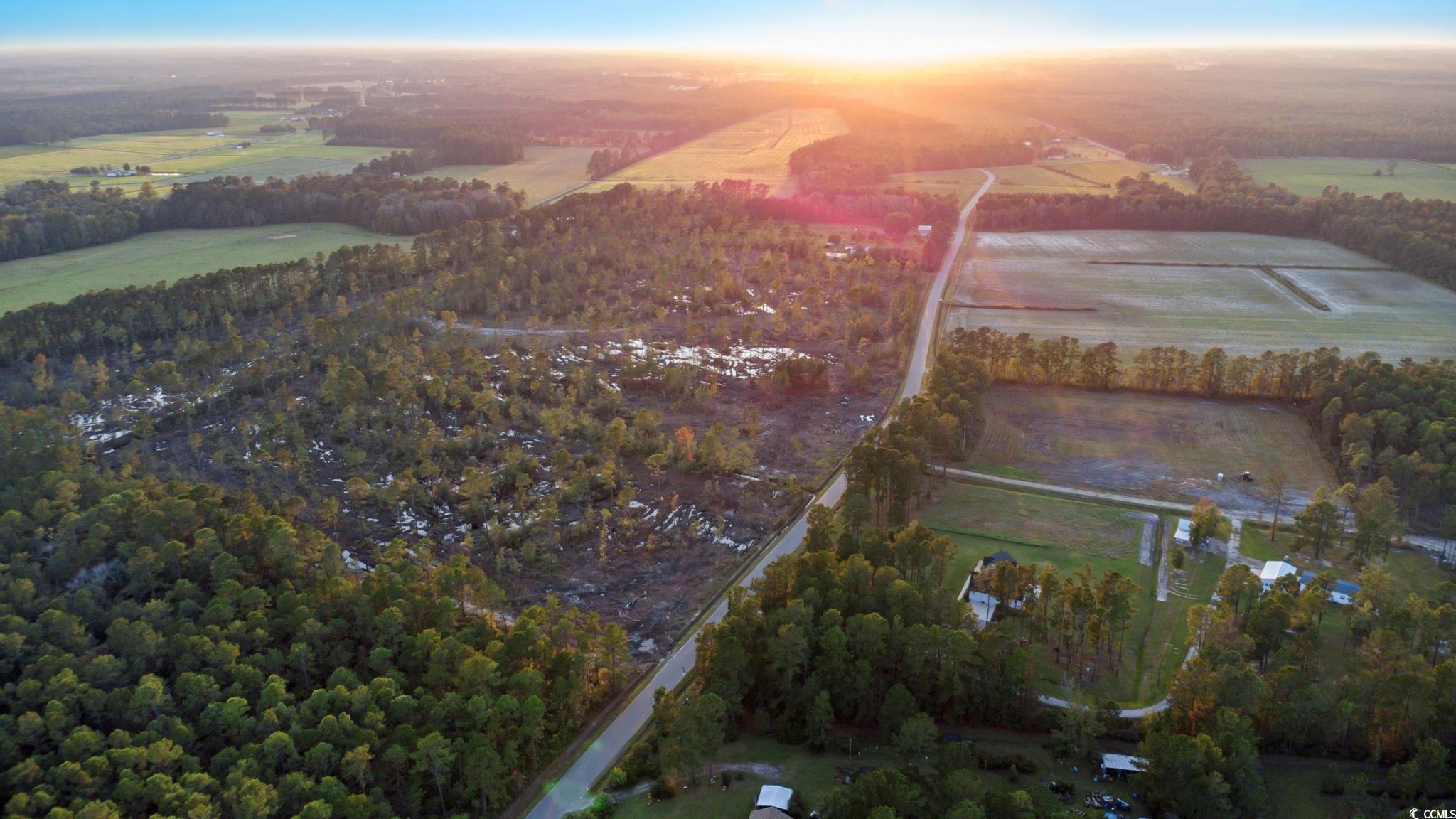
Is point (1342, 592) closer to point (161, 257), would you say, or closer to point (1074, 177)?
point (161, 257)

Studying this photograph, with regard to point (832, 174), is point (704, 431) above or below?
below

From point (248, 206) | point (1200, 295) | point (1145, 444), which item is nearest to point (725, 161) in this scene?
point (248, 206)

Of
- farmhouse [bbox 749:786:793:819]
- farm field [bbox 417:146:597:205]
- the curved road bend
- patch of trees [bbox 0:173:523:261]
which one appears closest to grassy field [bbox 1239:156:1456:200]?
farm field [bbox 417:146:597:205]

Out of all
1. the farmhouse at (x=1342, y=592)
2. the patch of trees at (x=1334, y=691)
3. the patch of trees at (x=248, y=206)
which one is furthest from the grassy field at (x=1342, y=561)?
the patch of trees at (x=248, y=206)

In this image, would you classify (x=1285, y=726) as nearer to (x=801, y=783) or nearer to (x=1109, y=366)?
(x=801, y=783)

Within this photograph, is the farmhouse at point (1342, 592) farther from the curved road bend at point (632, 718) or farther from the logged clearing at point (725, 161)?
the logged clearing at point (725, 161)

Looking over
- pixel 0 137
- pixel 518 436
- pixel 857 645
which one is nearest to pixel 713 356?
pixel 518 436
